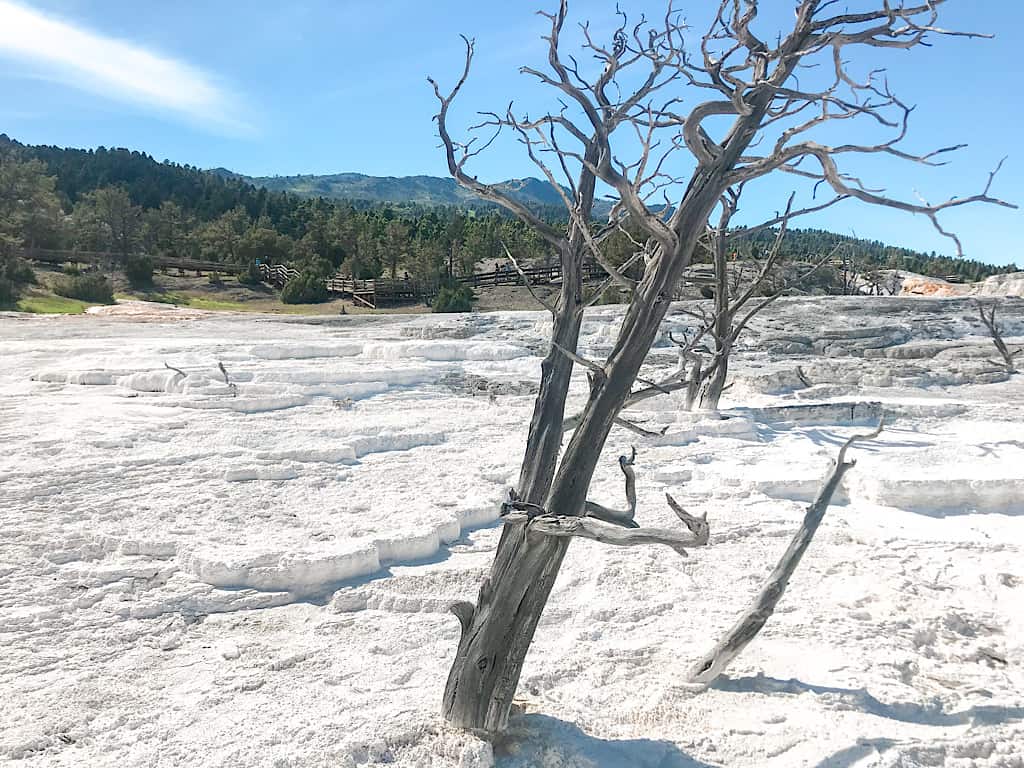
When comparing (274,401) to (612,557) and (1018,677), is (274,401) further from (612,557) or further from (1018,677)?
(1018,677)

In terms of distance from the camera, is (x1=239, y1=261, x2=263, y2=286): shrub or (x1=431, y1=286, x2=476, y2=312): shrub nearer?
(x1=431, y1=286, x2=476, y2=312): shrub

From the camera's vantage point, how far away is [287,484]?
6941 mm

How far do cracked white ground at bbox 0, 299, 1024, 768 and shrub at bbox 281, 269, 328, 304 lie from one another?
60.7ft

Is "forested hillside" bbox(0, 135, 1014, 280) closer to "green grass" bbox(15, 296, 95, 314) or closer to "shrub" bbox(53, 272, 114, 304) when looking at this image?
"shrub" bbox(53, 272, 114, 304)

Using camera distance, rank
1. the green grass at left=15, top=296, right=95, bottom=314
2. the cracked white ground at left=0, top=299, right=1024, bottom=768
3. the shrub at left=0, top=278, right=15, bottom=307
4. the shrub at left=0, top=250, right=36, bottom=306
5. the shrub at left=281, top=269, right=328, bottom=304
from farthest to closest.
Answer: the shrub at left=281, top=269, right=328, bottom=304, the shrub at left=0, top=250, right=36, bottom=306, the shrub at left=0, top=278, right=15, bottom=307, the green grass at left=15, top=296, right=95, bottom=314, the cracked white ground at left=0, top=299, right=1024, bottom=768

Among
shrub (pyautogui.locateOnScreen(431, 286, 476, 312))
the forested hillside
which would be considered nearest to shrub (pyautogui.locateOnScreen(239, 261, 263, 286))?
the forested hillside

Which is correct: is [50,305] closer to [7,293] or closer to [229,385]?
[7,293]

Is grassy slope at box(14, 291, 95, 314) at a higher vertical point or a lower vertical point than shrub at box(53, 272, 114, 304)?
lower

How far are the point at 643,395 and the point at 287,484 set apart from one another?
4632 mm

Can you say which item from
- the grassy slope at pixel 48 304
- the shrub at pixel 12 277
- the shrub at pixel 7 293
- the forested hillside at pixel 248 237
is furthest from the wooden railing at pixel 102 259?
the shrub at pixel 7 293

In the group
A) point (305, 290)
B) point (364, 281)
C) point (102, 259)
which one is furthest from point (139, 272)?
point (364, 281)

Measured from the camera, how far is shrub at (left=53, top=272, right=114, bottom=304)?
23703mm

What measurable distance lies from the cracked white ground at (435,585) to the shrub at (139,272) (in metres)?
19.5

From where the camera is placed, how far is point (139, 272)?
28.7m
